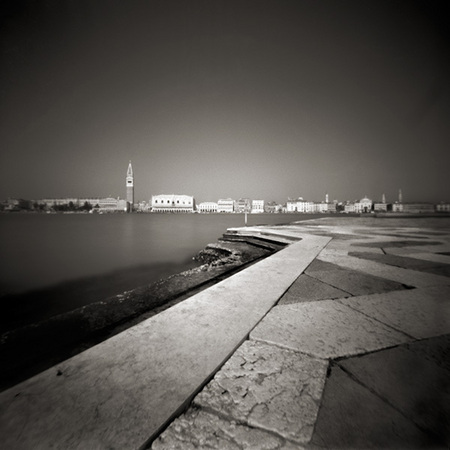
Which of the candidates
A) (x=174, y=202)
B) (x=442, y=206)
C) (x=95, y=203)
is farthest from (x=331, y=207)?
(x=95, y=203)

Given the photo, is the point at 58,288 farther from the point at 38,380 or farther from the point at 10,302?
the point at 38,380

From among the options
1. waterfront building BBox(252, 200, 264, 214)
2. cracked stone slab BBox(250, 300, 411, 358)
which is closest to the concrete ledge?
cracked stone slab BBox(250, 300, 411, 358)

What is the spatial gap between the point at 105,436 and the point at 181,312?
84 centimetres

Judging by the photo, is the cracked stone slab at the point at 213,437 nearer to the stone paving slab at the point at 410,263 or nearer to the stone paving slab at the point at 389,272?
the stone paving slab at the point at 389,272

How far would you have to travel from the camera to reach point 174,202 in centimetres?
12281

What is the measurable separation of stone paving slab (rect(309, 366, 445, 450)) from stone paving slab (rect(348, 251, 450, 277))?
91.8 inches

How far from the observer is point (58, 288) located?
6891mm

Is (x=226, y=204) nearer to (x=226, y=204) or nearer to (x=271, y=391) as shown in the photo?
(x=226, y=204)

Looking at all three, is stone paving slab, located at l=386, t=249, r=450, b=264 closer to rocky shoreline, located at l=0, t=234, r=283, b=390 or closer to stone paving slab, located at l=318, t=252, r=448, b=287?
stone paving slab, located at l=318, t=252, r=448, b=287

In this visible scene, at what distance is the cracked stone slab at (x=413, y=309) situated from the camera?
129 centimetres

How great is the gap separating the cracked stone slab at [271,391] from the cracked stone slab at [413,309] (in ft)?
2.27

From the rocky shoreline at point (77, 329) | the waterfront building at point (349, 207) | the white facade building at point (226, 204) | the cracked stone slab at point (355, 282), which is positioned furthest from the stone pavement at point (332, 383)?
the waterfront building at point (349, 207)

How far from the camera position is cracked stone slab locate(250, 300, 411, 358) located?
111 cm

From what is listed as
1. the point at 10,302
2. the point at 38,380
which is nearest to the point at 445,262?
the point at 38,380
